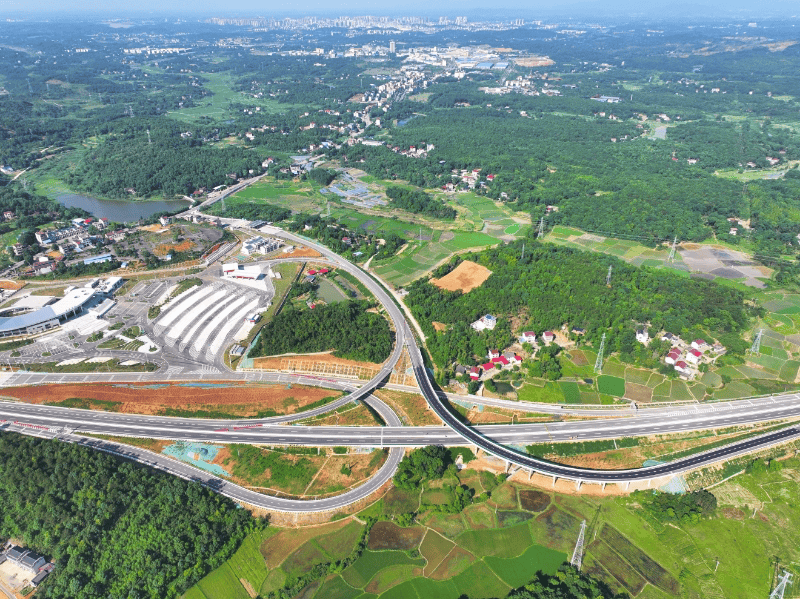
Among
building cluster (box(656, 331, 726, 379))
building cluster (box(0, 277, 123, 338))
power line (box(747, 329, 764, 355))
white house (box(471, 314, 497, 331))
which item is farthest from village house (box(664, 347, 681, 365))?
building cluster (box(0, 277, 123, 338))

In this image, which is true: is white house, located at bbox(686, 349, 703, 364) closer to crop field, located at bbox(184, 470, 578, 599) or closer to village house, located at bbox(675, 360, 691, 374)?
village house, located at bbox(675, 360, 691, 374)

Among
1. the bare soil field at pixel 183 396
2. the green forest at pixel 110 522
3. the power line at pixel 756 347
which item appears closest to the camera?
the green forest at pixel 110 522

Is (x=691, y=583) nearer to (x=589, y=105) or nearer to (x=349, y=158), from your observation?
(x=349, y=158)

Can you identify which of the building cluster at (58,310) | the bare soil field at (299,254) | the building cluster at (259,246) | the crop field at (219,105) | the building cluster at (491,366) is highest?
the building cluster at (491,366)

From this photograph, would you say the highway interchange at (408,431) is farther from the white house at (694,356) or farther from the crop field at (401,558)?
the white house at (694,356)

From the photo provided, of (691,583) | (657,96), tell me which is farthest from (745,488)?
(657,96)

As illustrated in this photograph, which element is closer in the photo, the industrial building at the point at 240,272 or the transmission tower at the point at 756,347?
the transmission tower at the point at 756,347

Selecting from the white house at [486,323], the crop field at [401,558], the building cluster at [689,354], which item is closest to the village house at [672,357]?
the building cluster at [689,354]
